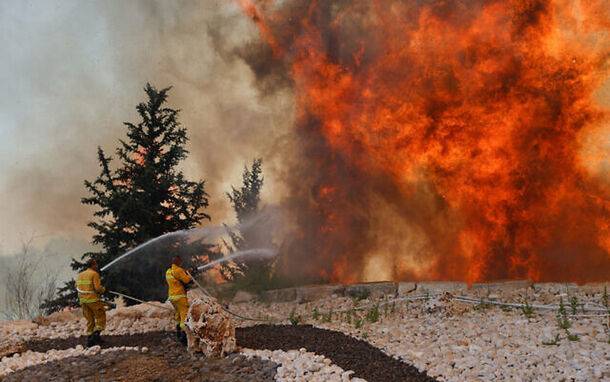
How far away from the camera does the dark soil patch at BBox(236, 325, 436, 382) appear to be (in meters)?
8.87

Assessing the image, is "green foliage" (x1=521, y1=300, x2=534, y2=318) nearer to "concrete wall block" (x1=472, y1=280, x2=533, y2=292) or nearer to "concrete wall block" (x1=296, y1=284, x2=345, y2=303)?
"concrete wall block" (x1=472, y1=280, x2=533, y2=292)

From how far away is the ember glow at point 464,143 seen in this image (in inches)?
676

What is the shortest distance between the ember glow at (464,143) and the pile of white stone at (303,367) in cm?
980

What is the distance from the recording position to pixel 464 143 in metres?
17.8

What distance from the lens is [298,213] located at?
69.5 feet

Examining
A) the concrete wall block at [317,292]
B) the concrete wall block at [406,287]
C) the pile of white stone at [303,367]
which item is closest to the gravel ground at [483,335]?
the concrete wall block at [406,287]

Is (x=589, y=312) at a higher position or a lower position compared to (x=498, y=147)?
lower

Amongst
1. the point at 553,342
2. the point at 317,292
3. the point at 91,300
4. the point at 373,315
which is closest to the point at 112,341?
the point at 91,300

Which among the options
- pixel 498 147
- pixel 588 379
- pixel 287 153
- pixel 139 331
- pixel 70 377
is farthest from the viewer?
pixel 287 153

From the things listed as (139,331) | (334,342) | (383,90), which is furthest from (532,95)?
(139,331)

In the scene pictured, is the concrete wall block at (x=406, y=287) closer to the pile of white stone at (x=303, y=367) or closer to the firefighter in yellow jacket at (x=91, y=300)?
the pile of white stone at (x=303, y=367)

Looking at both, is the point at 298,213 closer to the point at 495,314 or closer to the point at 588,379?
the point at 495,314

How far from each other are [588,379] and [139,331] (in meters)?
10.3

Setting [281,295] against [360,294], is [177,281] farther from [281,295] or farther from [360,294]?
[281,295]
